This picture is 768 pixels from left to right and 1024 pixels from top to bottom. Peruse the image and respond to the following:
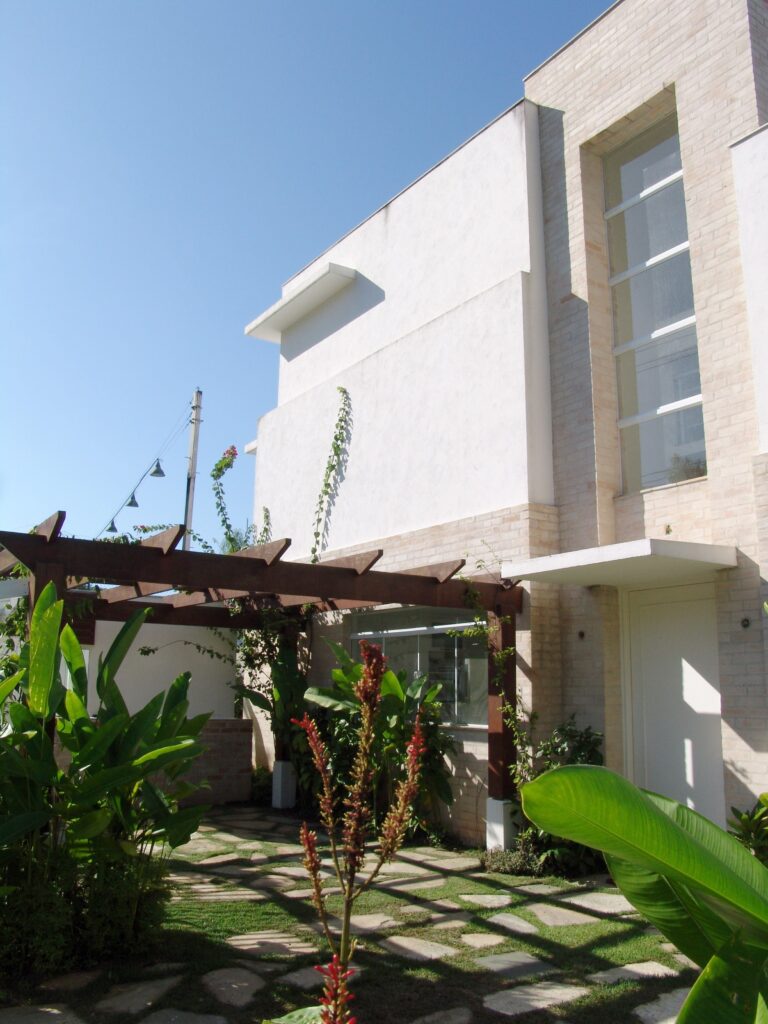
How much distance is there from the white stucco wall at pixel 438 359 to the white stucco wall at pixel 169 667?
254 centimetres

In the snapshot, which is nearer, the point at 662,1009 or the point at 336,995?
the point at 336,995

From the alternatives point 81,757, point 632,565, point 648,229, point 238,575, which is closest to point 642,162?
point 648,229

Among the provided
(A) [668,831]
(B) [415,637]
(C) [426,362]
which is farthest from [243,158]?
(A) [668,831]

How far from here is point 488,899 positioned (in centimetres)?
671

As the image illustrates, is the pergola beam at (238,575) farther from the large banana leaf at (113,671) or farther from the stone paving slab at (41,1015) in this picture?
A: the stone paving slab at (41,1015)

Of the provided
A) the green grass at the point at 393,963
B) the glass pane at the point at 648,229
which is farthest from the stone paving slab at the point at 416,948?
the glass pane at the point at 648,229

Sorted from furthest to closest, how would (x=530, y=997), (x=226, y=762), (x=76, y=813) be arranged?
(x=226, y=762) → (x=76, y=813) → (x=530, y=997)

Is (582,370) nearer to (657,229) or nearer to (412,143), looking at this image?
(657,229)

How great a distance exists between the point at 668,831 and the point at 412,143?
38.0 ft

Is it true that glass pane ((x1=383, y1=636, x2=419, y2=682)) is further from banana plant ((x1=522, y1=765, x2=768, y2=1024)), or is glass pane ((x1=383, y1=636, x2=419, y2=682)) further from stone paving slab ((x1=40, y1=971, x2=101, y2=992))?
banana plant ((x1=522, y1=765, x2=768, y2=1024))

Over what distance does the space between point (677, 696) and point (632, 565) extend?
1571 millimetres

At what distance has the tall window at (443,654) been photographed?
9445mm

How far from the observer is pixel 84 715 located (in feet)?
17.2

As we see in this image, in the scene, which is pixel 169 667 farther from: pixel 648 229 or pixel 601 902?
pixel 648 229
